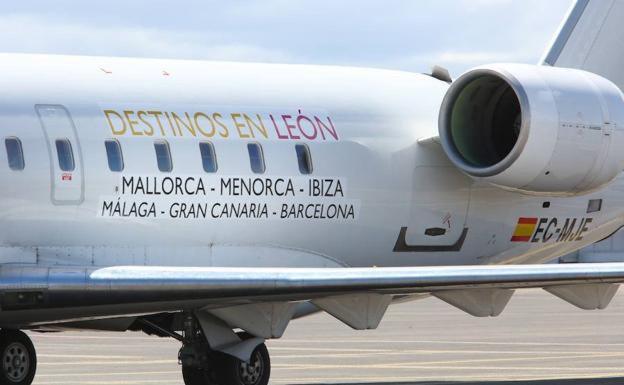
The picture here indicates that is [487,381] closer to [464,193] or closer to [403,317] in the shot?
[464,193]

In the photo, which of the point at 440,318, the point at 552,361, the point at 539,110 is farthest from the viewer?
the point at 440,318

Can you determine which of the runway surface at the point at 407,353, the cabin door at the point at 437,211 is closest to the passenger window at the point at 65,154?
the runway surface at the point at 407,353

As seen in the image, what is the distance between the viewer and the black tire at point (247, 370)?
1827cm

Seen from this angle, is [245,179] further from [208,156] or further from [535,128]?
[535,128]

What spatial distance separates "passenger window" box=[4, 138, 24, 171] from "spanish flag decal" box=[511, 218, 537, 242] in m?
6.83

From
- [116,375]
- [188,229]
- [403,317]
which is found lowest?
[403,317]

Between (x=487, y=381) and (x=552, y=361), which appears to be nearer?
(x=487, y=381)

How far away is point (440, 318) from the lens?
113ft

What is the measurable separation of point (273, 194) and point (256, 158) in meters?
0.44

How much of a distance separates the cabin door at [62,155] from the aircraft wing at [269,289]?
3.23 feet

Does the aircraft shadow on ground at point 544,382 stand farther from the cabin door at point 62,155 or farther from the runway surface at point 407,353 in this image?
the cabin door at point 62,155

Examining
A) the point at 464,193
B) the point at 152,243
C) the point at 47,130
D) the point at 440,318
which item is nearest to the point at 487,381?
the point at 464,193

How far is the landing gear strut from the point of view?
17875mm

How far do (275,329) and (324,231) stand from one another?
1.73m
